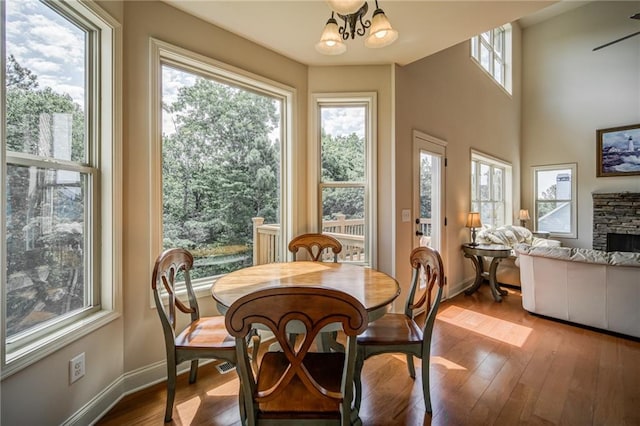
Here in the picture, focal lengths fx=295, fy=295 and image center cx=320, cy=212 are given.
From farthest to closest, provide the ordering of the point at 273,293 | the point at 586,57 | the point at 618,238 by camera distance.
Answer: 1. the point at 586,57
2. the point at 618,238
3. the point at 273,293

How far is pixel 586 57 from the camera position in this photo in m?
6.07

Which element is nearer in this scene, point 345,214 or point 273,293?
point 273,293

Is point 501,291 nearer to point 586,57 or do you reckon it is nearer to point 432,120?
point 432,120

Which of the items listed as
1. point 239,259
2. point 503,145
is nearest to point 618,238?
point 503,145

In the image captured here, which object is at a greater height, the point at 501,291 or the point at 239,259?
the point at 239,259

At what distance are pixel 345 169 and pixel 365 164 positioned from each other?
0.71 feet

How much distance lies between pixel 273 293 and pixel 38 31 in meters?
1.83

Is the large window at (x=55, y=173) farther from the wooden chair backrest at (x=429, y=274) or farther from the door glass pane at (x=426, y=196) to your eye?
the door glass pane at (x=426, y=196)

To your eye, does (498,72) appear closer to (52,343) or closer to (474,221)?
(474,221)

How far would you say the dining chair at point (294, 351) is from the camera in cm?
100

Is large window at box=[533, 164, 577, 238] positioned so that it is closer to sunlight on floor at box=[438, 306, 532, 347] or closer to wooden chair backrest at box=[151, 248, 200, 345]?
sunlight on floor at box=[438, 306, 532, 347]

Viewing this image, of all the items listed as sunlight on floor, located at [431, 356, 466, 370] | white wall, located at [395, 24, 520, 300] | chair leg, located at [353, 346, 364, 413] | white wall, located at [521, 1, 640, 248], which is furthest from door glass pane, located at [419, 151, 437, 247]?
white wall, located at [521, 1, 640, 248]

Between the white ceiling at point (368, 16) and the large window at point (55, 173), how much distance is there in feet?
2.70

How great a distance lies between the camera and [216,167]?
99.0 inches
